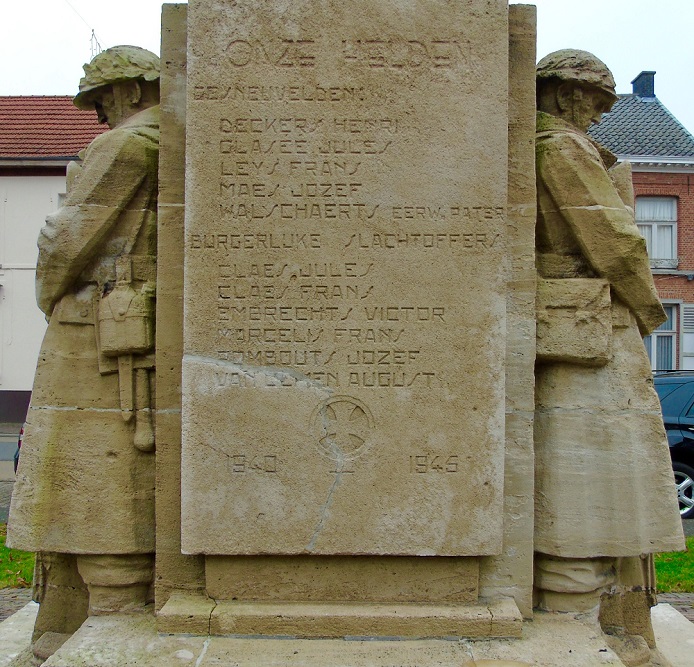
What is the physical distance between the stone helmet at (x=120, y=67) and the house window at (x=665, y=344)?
63.3ft

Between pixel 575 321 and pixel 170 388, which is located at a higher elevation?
pixel 575 321

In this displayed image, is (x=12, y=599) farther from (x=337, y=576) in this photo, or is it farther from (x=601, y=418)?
(x=601, y=418)

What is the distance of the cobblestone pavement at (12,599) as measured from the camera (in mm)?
5789

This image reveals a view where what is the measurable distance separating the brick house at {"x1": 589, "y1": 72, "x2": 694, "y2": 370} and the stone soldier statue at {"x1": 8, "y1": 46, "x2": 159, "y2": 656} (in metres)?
18.9

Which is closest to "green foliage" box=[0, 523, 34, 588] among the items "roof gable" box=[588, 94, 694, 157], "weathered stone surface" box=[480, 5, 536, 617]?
"weathered stone surface" box=[480, 5, 536, 617]

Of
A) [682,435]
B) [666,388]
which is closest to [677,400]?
[666,388]

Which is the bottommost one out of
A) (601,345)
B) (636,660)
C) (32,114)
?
(636,660)

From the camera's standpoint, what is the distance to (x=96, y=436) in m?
3.74

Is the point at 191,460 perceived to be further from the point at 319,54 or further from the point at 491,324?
the point at 319,54

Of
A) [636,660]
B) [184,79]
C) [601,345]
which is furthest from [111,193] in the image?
[636,660]

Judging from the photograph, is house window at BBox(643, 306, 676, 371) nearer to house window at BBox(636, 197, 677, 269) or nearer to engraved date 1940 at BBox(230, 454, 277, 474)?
house window at BBox(636, 197, 677, 269)

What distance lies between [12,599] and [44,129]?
13.4m

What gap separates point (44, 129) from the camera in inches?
685

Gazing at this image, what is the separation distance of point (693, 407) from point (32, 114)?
1454 cm
